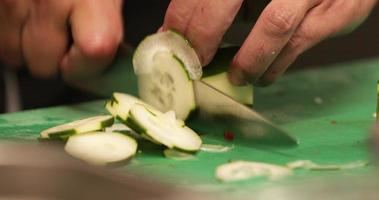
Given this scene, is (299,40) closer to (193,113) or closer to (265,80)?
(265,80)

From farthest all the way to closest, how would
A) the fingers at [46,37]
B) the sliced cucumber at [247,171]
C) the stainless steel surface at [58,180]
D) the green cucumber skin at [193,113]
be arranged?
the fingers at [46,37], the green cucumber skin at [193,113], the sliced cucumber at [247,171], the stainless steel surface at [58,180]

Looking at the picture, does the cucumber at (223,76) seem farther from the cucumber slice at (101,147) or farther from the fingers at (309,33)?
the cucumber slice at (101,147)

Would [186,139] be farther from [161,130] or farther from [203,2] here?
[203,2]

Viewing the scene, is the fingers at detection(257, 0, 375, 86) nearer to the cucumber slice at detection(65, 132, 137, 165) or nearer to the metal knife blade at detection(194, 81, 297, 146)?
the metal knife blade at detection(194, 81, 297, 146)

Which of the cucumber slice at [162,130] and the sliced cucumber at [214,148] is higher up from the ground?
the cucumber slice at [162,130]

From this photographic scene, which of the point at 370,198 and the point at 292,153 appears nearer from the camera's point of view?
the point at 370,198

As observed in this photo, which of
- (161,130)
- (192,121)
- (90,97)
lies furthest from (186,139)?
(90,97)

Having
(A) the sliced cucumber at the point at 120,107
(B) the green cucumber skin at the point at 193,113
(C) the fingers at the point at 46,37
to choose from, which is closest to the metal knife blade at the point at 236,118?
(B) the green cucumber skin at the point at 193,113
